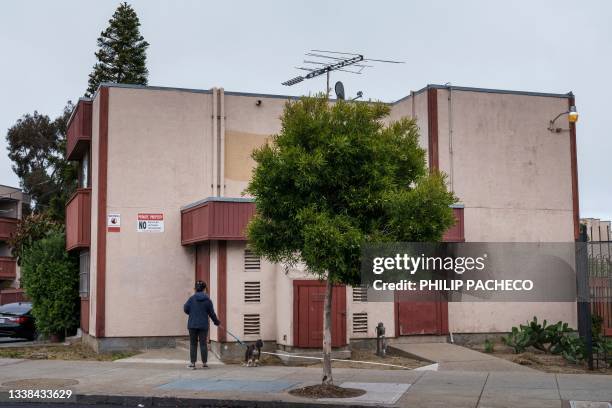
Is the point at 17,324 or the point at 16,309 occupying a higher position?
the point at 16,309

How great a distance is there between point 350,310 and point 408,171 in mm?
6124

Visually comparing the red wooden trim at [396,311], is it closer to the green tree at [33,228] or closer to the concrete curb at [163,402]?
the concrete curb at [163,402]

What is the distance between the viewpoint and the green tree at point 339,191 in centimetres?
1170

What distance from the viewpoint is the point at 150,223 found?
19.9m

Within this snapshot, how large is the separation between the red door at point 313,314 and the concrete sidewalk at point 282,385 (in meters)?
1.15

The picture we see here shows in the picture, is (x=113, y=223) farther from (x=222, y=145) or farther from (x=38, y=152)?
(x=38, y=152)

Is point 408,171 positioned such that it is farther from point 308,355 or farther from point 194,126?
point 194,126

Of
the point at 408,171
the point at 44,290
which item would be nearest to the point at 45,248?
the point at 44,290

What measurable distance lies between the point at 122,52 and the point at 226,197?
1149 inches

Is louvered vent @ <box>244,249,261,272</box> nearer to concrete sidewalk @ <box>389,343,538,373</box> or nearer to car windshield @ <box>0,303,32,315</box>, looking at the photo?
concrete sidewalk @ <box>389,343,538,373</box>

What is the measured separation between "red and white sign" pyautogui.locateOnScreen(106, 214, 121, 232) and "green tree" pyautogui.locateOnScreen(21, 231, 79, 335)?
11.6 ft

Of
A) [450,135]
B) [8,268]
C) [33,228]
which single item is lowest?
[8,268]

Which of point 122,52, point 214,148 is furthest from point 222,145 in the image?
point 122,52

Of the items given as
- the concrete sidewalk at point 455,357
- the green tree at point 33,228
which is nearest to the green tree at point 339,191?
the concrete sidewalk at point 455,357
